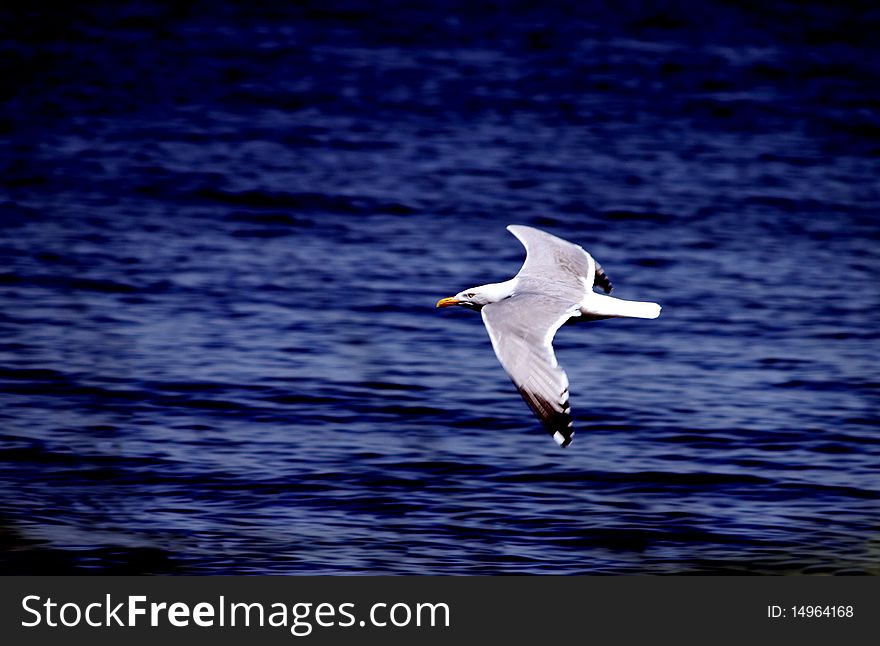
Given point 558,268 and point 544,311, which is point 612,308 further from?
point 558,268

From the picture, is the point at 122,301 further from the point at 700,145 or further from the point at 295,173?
the point at 700,145

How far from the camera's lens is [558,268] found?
33.7 ft

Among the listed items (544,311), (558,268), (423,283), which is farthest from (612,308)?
(423,283)

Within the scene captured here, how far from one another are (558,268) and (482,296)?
939 millimetres

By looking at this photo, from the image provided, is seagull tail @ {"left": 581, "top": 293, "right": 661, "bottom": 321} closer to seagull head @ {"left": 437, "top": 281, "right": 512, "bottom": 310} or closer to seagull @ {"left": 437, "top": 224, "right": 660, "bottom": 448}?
seagull @ {"left": 437, "top": 224, "right": 660, "bottom": 448}

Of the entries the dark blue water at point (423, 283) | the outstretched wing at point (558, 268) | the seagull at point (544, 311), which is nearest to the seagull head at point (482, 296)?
the seagull at point (544, 311)

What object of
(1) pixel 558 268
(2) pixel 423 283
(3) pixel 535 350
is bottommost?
(2) pixel 423 283

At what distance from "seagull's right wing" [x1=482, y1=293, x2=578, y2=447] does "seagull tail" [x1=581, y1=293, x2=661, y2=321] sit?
0.13 m

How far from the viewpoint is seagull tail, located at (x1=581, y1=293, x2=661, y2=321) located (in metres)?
8.86

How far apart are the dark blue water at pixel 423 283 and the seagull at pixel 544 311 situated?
1495 millimetres

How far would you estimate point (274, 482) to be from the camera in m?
10.5

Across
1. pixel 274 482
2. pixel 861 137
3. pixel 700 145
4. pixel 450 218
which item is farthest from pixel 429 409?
pixel 861 137

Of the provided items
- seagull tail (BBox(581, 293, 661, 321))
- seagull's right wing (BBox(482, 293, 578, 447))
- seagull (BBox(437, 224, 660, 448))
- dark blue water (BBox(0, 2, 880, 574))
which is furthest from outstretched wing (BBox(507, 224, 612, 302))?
dark blue water (BBox(0, 2, 880, 574))

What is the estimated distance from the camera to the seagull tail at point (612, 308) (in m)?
8.86
